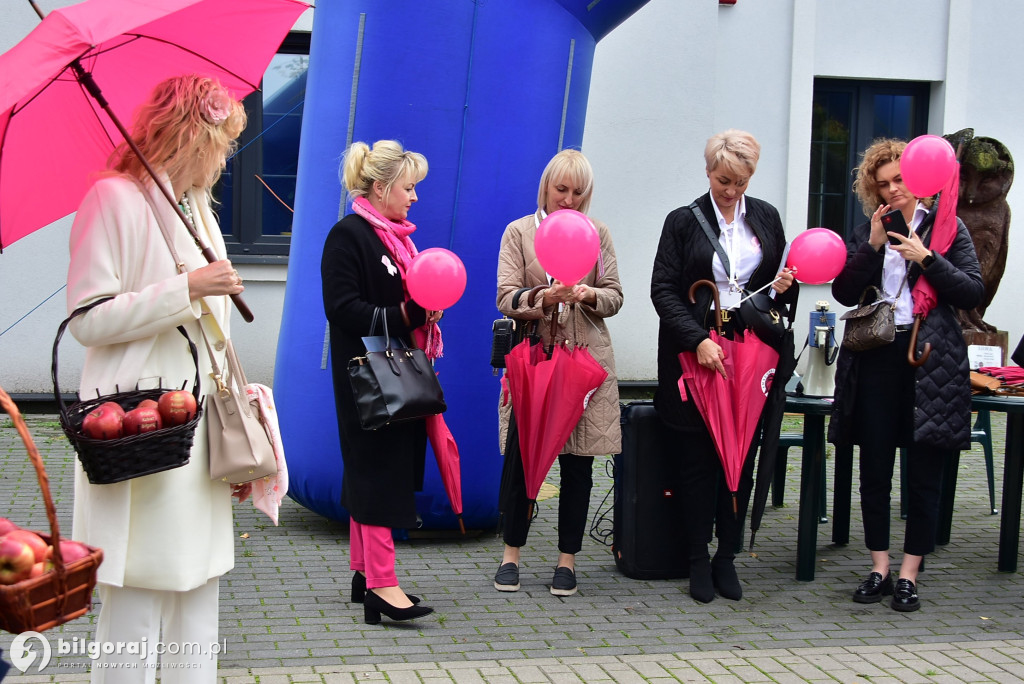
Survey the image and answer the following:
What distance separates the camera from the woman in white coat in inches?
109

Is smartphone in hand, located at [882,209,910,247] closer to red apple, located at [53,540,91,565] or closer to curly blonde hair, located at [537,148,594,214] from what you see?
curly blonde hair, located at [537,148,594,214]

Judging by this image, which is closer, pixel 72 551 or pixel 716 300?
pixel 72 551

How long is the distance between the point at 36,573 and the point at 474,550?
3.52 metres

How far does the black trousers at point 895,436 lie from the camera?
467cm

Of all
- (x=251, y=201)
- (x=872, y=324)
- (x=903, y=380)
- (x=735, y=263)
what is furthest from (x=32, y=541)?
(x=251, y=201)

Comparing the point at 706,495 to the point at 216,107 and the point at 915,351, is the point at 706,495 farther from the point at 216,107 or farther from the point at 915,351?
the point at 216,107

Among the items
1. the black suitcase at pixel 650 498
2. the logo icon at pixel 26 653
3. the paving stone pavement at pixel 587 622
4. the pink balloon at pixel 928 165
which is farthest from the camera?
the black suitcase at pixel 650 498

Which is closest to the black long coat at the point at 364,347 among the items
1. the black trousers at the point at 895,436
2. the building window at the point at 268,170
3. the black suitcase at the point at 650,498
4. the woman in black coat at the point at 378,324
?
the woman in black coat at the point at 378,324

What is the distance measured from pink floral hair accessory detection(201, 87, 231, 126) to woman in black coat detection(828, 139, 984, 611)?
289 cm

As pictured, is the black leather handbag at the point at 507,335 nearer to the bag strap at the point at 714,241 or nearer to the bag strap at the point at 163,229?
the bag strap at the point at 714,241

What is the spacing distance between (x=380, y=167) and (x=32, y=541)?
2.39 meters

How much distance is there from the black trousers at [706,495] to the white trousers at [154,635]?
2.41 metres

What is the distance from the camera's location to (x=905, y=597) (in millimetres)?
4719

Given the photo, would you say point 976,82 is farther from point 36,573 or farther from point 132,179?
point 36,573
